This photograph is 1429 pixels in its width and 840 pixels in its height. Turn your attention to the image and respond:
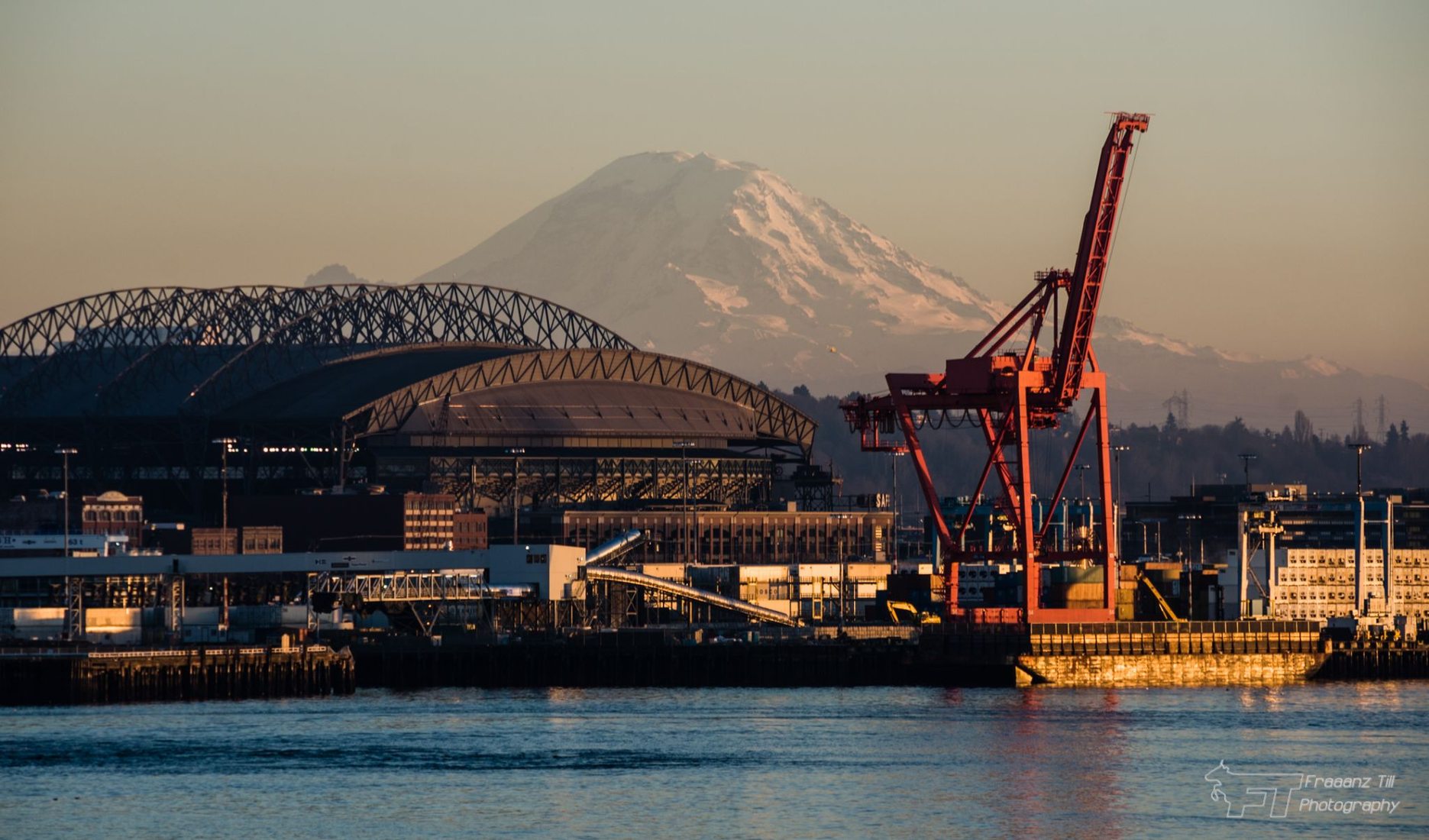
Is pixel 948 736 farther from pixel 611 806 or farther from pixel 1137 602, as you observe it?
pixel 1137 602

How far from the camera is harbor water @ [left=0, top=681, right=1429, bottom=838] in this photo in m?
86.6

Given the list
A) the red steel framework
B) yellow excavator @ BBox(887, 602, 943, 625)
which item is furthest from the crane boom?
yellow excavator @ BBox(887, 602, 943, 625)

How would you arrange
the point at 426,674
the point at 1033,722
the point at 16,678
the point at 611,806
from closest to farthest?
the point at 611,806 → the point at 1033,722 → the point at 16,678 → the point at 426,674

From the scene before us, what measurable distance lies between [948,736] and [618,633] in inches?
1807

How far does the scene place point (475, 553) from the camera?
17375cm

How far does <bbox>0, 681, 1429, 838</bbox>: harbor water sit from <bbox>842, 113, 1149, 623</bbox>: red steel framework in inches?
331

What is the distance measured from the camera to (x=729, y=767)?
100938 millimetres

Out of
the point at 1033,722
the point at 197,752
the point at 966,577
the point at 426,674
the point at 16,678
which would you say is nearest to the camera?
the point at 197,752

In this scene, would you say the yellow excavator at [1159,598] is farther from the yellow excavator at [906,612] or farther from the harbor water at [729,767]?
the harbor water at [729,767]

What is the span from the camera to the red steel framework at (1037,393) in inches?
A: 5517

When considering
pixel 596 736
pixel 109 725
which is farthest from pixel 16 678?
pixel 596 736
